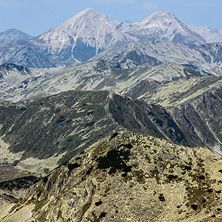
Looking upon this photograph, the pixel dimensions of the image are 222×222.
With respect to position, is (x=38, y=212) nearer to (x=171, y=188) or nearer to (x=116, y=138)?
(x=116, y=138)

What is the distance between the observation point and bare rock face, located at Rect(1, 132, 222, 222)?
137 m

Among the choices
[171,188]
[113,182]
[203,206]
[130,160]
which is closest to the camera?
[203,206]

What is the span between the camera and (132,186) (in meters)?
155

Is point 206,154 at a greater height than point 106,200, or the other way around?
point 106,200

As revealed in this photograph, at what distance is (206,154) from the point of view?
174 meters

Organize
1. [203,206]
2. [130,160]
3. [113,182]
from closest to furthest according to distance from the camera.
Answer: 1. [203,206]
2. [113,182]
3. [130,160]

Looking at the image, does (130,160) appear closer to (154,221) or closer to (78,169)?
(78,169)

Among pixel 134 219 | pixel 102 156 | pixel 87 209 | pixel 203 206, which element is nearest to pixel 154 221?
pixel 134 219

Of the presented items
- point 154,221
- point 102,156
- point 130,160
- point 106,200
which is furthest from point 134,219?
Answer: point 102,156

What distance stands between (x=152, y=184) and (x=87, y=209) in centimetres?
2818

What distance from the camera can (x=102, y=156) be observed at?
18475 cm

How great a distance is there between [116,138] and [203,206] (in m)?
74.3

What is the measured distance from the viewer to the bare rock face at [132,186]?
137 m

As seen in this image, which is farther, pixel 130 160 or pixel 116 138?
pixel 116 138
